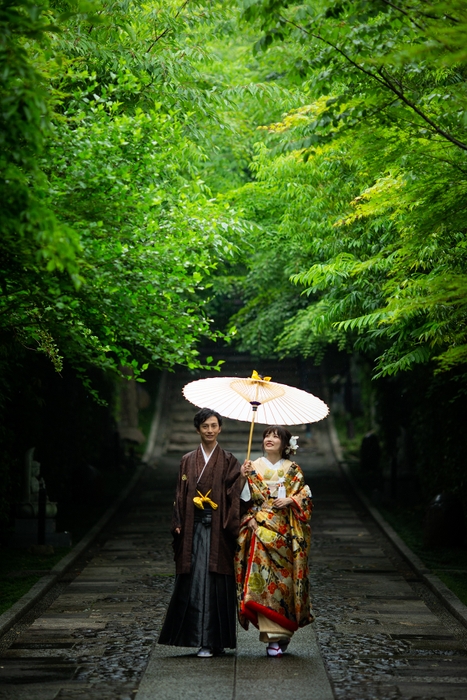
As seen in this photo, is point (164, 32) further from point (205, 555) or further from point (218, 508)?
point (205, 555)

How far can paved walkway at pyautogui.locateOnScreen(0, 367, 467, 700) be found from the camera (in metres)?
6.54

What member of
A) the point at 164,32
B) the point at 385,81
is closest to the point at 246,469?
the point at 385,81

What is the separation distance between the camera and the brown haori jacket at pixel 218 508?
7.23 metres

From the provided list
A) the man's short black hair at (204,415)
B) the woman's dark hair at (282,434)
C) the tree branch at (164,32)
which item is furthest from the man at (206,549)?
the tree branch at (164,32)

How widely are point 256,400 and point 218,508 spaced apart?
3.14 ft

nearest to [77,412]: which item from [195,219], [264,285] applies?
[264,285]

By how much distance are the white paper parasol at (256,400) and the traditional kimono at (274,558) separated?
0.38 metres

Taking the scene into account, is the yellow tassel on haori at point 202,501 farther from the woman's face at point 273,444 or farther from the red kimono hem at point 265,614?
the red kimono hem at point 265,614

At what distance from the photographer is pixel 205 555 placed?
285 inches

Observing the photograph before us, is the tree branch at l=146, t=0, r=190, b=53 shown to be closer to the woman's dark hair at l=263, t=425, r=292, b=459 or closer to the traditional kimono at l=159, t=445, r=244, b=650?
the woman's dark hair at l=263, t=425, r=292, b=459

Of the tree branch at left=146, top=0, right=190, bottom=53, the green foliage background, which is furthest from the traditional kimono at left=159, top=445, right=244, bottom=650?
the tree branch at left=146, top=0, right=190, bottom=53

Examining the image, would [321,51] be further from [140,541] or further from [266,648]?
[140,541]

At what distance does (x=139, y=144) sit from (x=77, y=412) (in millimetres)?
10400

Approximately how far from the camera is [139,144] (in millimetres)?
9594
